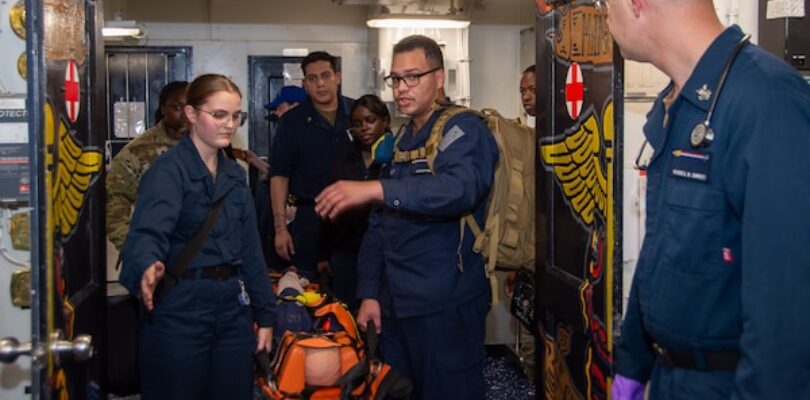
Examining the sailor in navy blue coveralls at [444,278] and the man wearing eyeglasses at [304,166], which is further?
the man wearing eyeglasses at [304,166]

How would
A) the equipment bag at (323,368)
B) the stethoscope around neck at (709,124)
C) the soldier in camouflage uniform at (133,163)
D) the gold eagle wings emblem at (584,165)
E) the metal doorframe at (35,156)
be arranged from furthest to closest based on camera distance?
the soldier in camouflage uniform at (133,163) → the equipment bag at (323,368) → the gold eagle wings emblem at (584,165) → the metal doorframe at (35,156) → the stethoscope around neck at (709,124)

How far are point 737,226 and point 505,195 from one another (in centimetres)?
188

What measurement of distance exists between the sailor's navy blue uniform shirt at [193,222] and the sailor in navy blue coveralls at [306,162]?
1658mm

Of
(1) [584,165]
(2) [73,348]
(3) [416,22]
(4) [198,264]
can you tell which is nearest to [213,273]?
(4) [198,264]

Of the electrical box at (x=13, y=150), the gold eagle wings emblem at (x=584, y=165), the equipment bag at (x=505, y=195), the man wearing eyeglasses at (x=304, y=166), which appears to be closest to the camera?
the electrical box at (x=13, y=150)

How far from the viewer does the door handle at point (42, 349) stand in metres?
1.85

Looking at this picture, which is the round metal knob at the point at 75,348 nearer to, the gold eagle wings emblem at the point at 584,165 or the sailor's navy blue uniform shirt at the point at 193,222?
the sailor's navy blue uniform shirt at the point at 193,222

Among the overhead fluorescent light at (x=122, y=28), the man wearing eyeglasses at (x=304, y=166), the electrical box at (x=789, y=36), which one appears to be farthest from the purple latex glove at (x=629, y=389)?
the overhead fluorescent light at (x=122, y=28)

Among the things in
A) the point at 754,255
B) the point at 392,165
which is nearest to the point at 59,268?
the point at 392,165

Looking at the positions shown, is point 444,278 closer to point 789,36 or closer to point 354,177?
point 789,36

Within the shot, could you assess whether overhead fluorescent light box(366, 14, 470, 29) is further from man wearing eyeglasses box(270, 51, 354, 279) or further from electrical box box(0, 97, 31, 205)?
electrical box box(0, 97, 31, 205)

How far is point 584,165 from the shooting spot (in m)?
3.07

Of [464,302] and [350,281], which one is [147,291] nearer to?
[464,302]

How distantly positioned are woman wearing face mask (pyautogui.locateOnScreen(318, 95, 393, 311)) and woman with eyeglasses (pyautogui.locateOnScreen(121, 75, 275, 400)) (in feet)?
4.84
